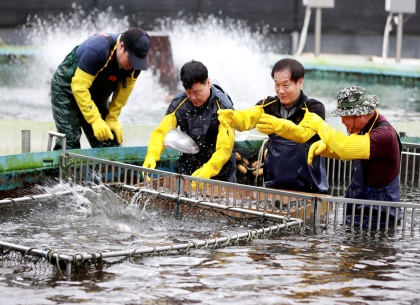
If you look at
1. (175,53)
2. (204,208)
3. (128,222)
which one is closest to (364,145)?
Result: (204,208)

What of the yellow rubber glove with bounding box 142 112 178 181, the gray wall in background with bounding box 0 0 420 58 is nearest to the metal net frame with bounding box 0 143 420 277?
the yellow rubber glove with bounding box 142 112 178 181

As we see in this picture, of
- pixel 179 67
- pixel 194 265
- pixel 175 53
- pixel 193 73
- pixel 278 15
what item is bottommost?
pixel 194 265

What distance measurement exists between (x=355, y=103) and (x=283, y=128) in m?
0.53

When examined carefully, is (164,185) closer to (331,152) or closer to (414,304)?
(331,152)

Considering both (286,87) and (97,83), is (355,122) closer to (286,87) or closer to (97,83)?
(286,87)

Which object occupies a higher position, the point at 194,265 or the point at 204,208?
the point at 204,208

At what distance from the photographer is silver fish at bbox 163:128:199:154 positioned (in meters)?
6.87

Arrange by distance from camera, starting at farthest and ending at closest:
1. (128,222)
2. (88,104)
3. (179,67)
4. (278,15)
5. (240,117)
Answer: (278,15), (179,67), (88,104), (240,117), (128,222)

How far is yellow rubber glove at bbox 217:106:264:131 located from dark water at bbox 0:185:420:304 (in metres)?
0.68

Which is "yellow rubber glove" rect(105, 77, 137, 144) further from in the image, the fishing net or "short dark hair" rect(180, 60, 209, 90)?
"short dark hair" rect(180, 60, 209, 90)

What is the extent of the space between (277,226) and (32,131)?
414 cm

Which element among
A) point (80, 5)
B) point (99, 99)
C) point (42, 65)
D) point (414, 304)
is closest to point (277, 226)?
point (414, 304)

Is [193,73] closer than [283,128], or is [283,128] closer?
[283,128]

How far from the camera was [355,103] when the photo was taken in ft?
19.6
